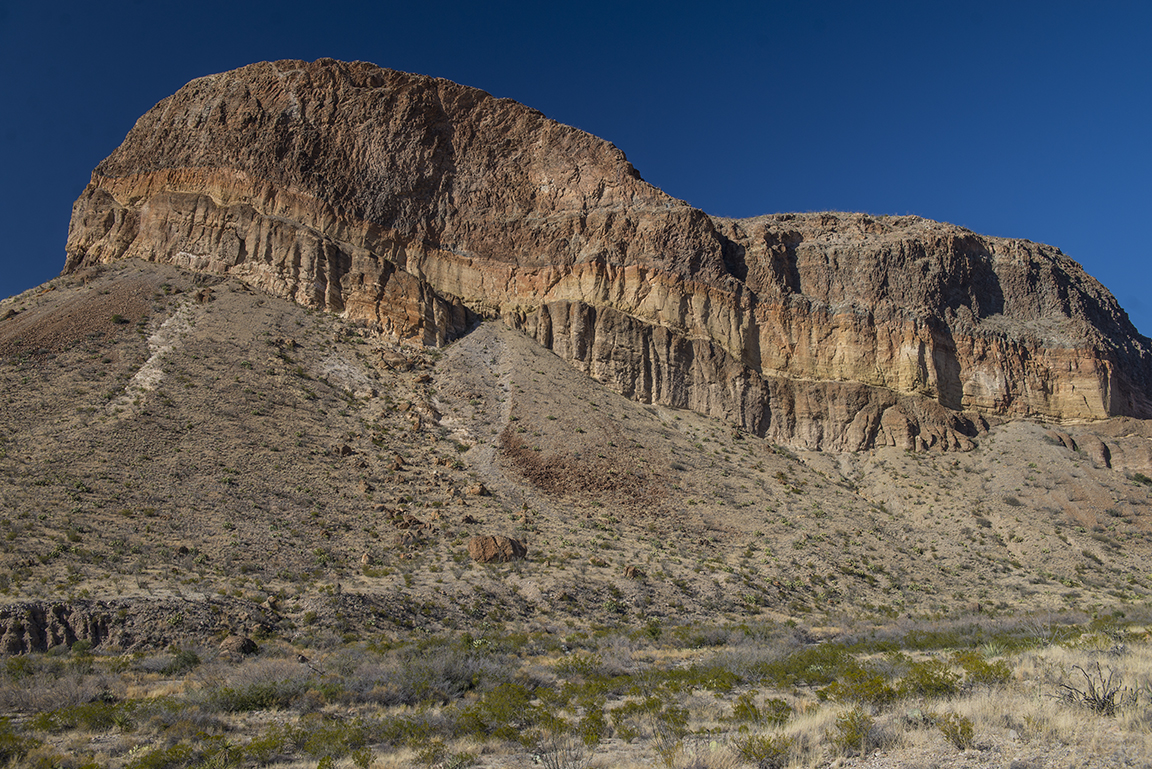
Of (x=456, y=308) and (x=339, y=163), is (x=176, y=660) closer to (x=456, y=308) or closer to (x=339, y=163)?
(x=456, y=308)

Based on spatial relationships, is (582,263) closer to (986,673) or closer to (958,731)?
(986,673)

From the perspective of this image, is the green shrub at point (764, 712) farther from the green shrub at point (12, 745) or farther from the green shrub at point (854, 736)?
the green shrub at point (12, 745)

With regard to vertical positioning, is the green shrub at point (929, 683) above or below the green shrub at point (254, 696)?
above

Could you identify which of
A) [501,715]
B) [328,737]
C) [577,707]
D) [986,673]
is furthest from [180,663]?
[986,673]

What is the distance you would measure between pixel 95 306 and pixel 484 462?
2104 centimetres

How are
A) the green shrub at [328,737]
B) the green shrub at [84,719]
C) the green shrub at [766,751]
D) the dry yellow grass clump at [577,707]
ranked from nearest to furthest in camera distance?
the green shrub at [766,751]
the dry yellow grass clump at [577,707]
the green shrub at [328,737]
the green shrub at [84,719]

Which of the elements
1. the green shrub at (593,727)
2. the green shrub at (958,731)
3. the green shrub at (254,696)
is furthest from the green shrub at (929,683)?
the green shrub at (254,696)

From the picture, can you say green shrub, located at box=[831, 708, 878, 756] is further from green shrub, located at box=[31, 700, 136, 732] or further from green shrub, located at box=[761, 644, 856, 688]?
green shrub, located at box=[31, 700, 136, 732]

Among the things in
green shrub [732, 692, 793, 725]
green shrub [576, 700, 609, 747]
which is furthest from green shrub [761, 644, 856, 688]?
green shrub [576, 700, 609, 747]

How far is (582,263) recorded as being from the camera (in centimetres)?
4403

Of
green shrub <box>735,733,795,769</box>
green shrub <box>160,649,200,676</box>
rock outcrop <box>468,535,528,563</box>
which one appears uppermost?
rock outcrop <box>468,535,528,563</box>

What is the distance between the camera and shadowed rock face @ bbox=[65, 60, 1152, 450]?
39562 millimetres

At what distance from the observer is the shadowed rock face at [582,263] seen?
130 ft

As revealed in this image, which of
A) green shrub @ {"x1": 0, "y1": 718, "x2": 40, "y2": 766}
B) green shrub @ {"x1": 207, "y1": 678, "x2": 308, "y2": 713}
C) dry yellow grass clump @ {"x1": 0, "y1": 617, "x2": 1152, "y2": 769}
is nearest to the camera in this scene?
dry yellow grass clump @ {"x1": 0, "y1": 617, "x2": 1152, "y2": 769}
